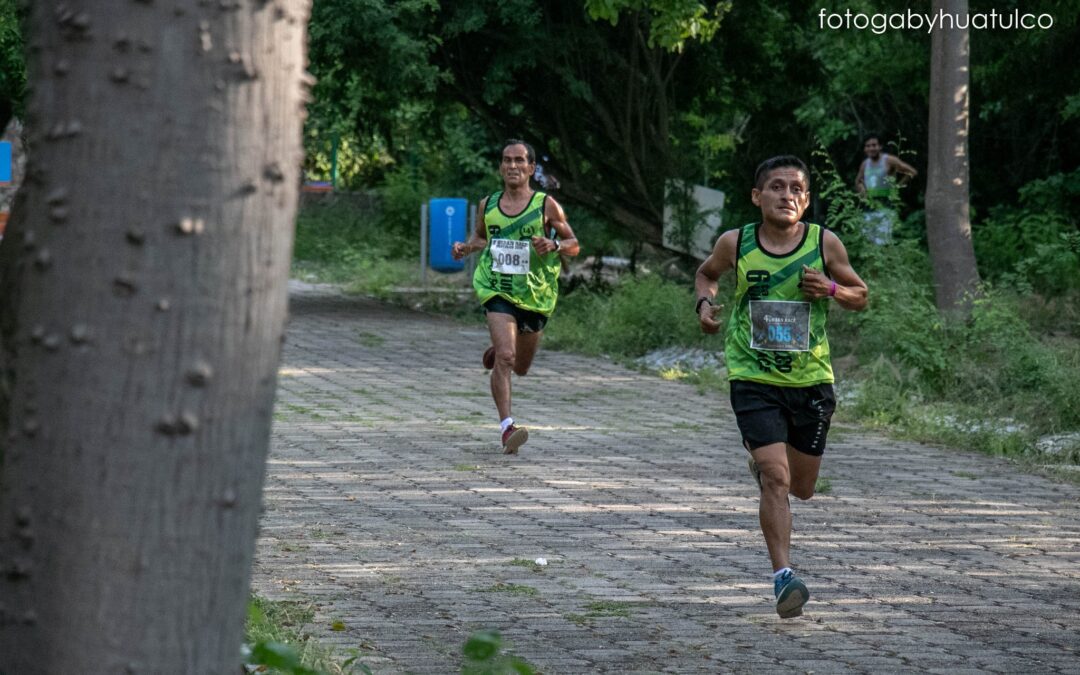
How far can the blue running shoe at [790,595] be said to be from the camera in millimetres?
6332

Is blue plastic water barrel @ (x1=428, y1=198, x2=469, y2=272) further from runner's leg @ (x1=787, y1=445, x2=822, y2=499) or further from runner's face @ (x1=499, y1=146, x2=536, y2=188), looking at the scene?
runner's leg @ (x1=787, y1=445, x2=822, y2=499)

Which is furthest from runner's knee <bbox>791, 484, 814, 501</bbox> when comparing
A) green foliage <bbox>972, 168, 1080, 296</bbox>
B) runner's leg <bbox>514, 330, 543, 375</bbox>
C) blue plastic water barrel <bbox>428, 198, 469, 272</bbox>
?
blue plastic water barrel <bbox>428, 198, 469, 272</bbox>

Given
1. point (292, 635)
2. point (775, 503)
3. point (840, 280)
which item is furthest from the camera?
point (840, 280)

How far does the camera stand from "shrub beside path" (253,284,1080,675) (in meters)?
6.04

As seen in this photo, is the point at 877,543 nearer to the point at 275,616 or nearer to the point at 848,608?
the point at 848,608

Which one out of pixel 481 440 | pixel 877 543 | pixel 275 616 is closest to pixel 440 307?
pixel 481 440

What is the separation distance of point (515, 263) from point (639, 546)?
3.56 m

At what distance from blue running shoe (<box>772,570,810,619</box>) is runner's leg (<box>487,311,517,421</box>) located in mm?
4534

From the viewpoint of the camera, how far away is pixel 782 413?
22.9 ft

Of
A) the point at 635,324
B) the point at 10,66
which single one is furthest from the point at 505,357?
the point at 635,324

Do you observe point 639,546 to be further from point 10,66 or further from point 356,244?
point 356,244

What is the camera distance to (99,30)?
8.57 ft

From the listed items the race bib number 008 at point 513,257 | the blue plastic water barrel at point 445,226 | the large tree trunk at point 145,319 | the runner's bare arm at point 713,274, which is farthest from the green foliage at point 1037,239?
the large tree trunk at point 145,319

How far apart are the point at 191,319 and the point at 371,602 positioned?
4071 millimetres
